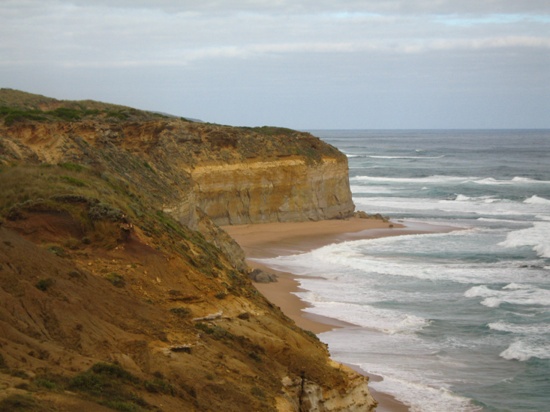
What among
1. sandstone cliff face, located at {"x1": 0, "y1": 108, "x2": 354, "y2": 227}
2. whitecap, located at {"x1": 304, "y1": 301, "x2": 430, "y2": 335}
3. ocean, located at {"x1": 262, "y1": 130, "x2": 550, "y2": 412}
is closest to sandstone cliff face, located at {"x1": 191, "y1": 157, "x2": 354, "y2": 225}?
sandstone cliff face, located at {"x1": 0, "y1": 108, "x2": 354, "y2": 227}

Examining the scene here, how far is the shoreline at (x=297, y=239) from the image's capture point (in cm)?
2582

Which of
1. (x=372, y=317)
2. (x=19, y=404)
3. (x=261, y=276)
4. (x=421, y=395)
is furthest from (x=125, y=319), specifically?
(x=261, y=276)

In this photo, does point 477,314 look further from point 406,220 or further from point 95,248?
point 406,220

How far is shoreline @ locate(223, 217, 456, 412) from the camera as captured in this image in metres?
25.8

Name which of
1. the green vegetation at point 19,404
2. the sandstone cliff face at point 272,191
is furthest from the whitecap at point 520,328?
the sandstone cliff face at point 272,191

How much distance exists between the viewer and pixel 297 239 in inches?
1660

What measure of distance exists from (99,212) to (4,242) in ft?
9.09

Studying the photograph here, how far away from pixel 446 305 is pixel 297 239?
627 inches

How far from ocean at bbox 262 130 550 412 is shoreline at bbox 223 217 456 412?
663mm

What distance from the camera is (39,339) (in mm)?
10461

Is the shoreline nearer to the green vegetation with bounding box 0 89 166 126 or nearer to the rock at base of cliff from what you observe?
the rock at base of cliff

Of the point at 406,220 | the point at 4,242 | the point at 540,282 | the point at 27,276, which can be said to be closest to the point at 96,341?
the point at 27,276

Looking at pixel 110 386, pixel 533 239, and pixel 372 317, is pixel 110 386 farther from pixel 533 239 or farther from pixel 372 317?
pixel 533 239

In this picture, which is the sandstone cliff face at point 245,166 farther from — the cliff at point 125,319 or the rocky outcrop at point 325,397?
the rocky outcrop at point 325,397
